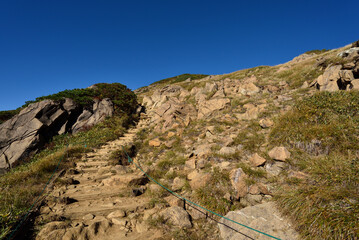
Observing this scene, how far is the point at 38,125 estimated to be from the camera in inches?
444

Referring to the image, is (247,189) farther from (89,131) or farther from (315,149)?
(89,131)

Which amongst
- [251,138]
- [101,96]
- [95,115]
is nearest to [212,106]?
[251,138]

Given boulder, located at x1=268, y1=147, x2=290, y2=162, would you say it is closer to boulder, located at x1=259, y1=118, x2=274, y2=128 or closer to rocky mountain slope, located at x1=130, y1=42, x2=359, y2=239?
rocky mountain slope, located at x1=130, y1=42, x2=359, y2=239

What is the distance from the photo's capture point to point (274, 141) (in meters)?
6.51

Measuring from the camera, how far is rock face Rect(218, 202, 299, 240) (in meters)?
3.50

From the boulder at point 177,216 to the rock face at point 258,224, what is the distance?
3.15 ft

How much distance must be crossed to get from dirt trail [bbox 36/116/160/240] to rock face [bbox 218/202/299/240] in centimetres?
199

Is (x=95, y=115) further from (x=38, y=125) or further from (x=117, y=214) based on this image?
(x=117, y=214)

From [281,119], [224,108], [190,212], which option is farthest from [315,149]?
[224,108]

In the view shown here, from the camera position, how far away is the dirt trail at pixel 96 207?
404 cm

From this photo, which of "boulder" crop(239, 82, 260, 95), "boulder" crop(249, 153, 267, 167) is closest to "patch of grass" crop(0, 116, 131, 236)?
"boulder" crop(249, 153, 267, 167)

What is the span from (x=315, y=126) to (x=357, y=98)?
297cm

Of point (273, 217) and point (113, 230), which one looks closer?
point (273, 217)

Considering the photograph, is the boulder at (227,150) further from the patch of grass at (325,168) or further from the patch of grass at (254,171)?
the patch of grass at (325,168)
